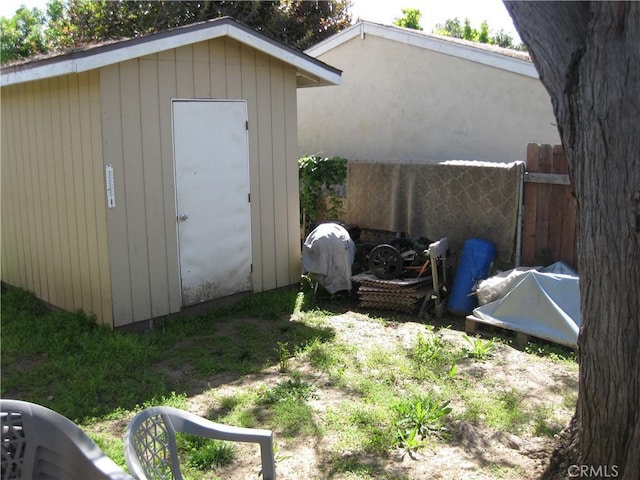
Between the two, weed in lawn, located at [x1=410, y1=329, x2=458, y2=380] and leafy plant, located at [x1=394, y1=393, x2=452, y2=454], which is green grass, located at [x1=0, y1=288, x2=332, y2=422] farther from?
leafy plant, located at [x1=394, y1=393, x2=452, y2=454]

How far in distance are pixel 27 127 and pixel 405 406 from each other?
5.54 m

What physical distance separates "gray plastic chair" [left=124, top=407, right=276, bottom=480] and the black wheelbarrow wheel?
Result: 469 centimetres

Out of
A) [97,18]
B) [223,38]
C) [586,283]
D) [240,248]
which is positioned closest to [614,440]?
[586,283]

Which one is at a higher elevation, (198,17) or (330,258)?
(198,17)

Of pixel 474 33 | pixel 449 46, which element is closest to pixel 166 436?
pixel 449 46

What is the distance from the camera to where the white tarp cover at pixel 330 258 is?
26.0ft

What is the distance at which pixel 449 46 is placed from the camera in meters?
10.0

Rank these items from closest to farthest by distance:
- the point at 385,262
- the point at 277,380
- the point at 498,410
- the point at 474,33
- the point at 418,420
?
the point at 418,420, the point at 498,410, the point at 277,380, the point at 385,262, the point at 474,33

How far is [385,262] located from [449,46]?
4.05m

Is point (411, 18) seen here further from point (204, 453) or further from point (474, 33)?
point (204, 453)

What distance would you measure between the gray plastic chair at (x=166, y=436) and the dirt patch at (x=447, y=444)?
106 centimetres

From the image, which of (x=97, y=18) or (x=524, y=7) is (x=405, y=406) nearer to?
(x=524, y=7)

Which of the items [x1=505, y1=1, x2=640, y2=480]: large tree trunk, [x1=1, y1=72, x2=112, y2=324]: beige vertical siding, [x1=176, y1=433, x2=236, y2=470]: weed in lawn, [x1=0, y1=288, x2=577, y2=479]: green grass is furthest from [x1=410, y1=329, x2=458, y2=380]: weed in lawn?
[x1=1, y1=72, x2=112, y2=324]: beige vertical siding

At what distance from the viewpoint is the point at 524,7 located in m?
3.21
